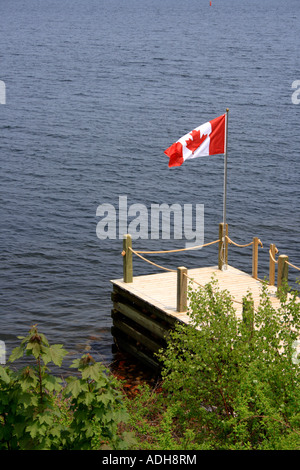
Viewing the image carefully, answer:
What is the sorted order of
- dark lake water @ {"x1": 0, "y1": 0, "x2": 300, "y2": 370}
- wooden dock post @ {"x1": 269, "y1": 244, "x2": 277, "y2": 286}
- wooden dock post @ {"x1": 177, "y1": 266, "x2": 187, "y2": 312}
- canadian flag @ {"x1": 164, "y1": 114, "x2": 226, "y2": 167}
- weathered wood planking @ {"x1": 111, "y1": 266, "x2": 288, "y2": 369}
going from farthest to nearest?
dark lake water @ {"x1": 0, "y1": 0, "x2": 300, "y2": 370} < canadian flag @ {"x1": 164, "y1": 114, "x2": 226, "y2": 167} < wooden dock post @ {"x1": 269, "y1": 244, "x2": 277, "y2": 286} < weathered wood planking @ {"x1": 111, "y1": 266, "x2": 288, "y2": 369} < wooden dock post @ {"x1": 177, "y1": 266, "x2": 187, "y2": 312}

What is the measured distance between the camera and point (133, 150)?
44.8m

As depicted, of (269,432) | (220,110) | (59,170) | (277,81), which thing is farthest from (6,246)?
(277,81)

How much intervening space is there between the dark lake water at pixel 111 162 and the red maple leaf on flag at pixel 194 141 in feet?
21.2

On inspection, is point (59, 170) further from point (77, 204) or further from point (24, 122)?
point (24, 122)

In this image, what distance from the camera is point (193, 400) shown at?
11719mm

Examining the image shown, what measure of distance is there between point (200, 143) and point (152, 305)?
5.00 m

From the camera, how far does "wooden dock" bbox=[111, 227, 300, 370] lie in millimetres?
17609

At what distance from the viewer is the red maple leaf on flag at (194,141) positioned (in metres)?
19.7

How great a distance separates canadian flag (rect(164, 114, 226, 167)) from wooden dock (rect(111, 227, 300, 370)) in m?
2.87

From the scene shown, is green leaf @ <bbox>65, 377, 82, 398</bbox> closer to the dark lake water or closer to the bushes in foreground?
the bushes in foreground

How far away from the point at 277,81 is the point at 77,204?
130 ft

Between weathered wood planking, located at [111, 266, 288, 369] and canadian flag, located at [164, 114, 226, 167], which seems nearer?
weathered wood planking, located at [111, 266, 288, 369]

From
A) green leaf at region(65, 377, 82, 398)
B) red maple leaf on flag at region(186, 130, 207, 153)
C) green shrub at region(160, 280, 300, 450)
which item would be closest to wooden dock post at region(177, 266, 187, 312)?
red maple leaf on flag at region(186, 130, 207, 153)

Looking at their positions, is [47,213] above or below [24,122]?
below
